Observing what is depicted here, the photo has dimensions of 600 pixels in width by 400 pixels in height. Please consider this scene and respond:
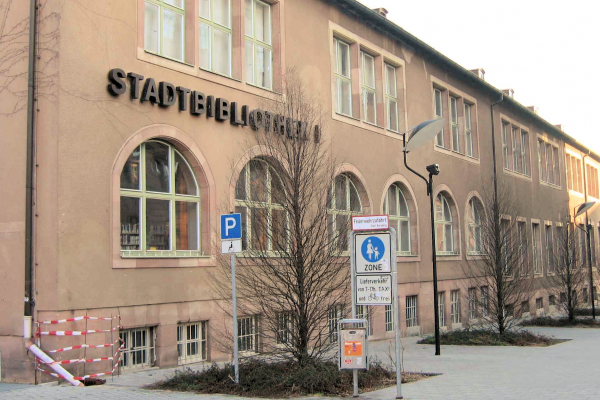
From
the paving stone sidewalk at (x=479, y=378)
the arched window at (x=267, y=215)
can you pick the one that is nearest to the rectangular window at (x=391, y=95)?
the paving stone sidewalk at (x=479, y=378)

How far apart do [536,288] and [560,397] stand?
26.4 meters

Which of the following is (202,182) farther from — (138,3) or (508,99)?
(508,99)

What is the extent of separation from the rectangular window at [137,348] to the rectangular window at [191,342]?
726 millimetres

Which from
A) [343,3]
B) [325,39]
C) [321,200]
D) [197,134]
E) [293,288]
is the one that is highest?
[343,3]

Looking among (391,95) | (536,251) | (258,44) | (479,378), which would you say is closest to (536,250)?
(536,251)

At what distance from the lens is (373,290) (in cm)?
1053

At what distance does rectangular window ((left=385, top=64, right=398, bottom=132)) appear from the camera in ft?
78.9

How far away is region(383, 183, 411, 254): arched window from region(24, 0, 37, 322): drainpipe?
13.1 meters

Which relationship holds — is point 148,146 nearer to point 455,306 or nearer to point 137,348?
point 137,348

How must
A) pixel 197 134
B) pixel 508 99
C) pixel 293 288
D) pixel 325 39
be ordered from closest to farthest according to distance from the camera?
pixel 293 288 → pixel 197 134 → pixel 325 39 → pixel 508 99

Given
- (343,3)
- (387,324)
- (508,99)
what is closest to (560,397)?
(387,324)

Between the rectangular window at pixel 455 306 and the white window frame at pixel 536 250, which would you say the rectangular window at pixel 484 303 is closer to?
the rectangular window at pixel 455 306

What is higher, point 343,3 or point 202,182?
point 343,3

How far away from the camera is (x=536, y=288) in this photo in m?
35.9
